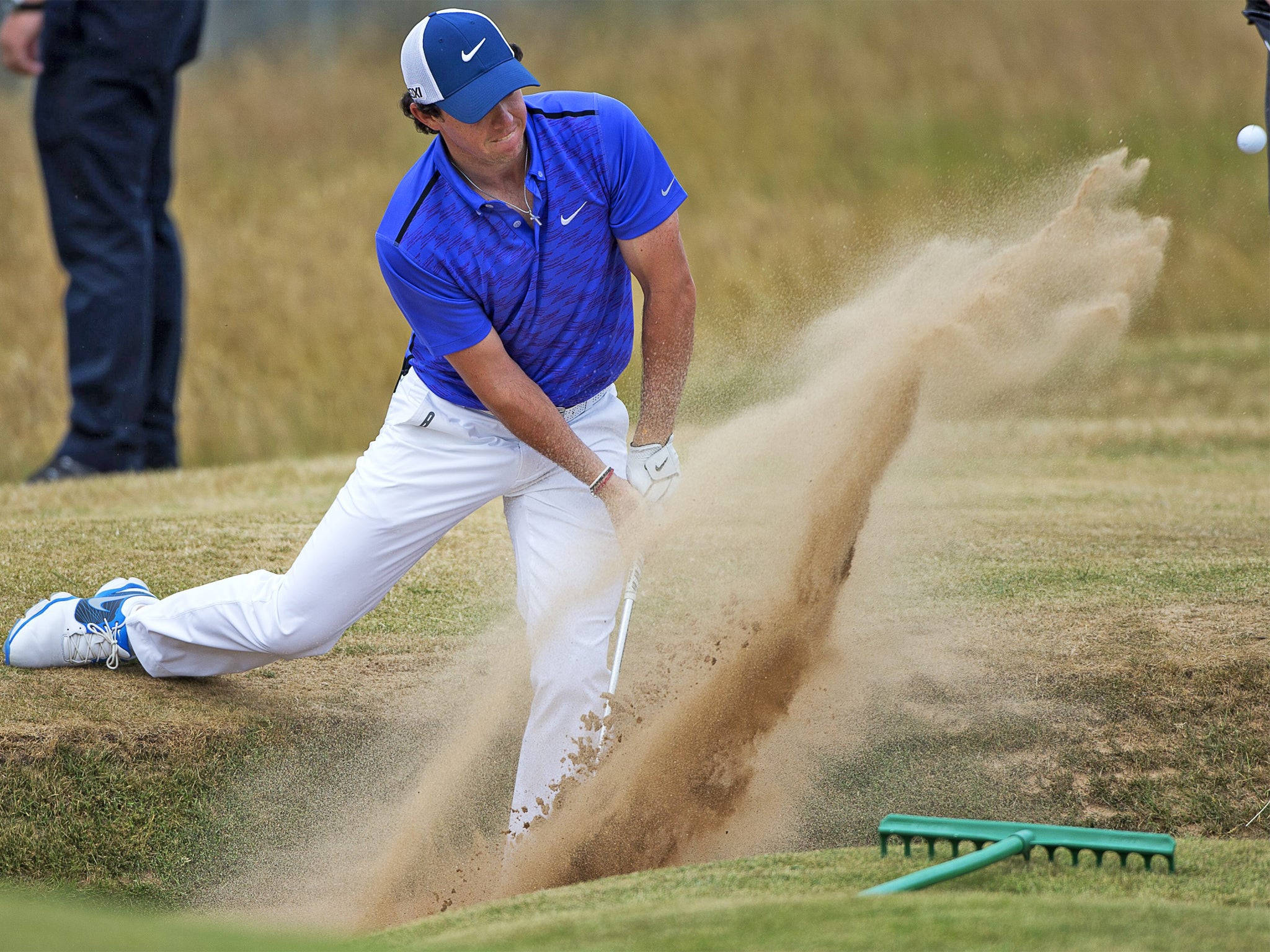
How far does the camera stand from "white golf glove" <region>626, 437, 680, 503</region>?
401 cm

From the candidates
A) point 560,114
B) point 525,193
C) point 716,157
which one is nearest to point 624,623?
point 525,193

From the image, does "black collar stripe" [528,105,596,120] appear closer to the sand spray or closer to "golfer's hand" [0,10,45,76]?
the sand spray

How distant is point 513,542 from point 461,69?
1.32m

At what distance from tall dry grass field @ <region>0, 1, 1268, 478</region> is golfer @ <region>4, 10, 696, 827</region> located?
5.15 meters

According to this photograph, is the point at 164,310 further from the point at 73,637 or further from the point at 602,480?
the point at 602,480

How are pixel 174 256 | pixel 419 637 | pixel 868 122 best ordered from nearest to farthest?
pixel 419 637
pixel 174 256
pixel 868 122

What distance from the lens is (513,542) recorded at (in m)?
4.05

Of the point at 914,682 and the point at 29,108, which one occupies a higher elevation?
the point at 29,108

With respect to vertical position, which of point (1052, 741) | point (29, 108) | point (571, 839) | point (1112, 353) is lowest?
point (571, 839)

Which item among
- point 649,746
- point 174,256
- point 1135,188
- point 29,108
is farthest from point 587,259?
point 29,108

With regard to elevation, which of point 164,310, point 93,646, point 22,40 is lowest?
point 93,646

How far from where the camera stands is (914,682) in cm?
476

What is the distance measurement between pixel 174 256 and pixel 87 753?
4.70m

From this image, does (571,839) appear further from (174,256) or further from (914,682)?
(174,256)
